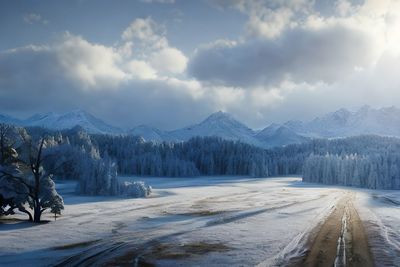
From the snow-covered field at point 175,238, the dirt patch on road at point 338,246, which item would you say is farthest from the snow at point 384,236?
the dirt patch on road at point 338,246

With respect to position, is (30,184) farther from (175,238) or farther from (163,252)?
(163,252)

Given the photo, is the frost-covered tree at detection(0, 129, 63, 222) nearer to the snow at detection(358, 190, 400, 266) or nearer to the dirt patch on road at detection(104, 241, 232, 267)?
the dirt patch on road at detection(104, 241, 232, 267)

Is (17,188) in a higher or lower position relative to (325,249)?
higher

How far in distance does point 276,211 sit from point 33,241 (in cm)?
3354

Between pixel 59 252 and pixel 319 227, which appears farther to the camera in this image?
pixel 319 227

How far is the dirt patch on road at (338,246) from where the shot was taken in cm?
2569

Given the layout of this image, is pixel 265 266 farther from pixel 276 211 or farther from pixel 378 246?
pixel 276 211

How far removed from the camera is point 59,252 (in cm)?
2981

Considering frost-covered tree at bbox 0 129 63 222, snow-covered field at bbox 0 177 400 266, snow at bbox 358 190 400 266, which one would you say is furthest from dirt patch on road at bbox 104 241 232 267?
frost-covered tree at bbox 0 129 63 222

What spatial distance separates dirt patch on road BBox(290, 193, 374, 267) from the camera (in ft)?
84.3

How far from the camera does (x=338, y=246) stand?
30641 mm

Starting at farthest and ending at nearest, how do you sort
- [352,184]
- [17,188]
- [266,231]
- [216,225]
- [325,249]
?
[352,184], [17,188], [216,225], [266,231], [325,249]

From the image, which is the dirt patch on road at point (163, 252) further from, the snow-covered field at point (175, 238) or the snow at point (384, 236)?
the snow at point (384, 236)

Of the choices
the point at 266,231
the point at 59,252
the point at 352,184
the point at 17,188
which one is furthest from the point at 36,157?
the point at 352,184
